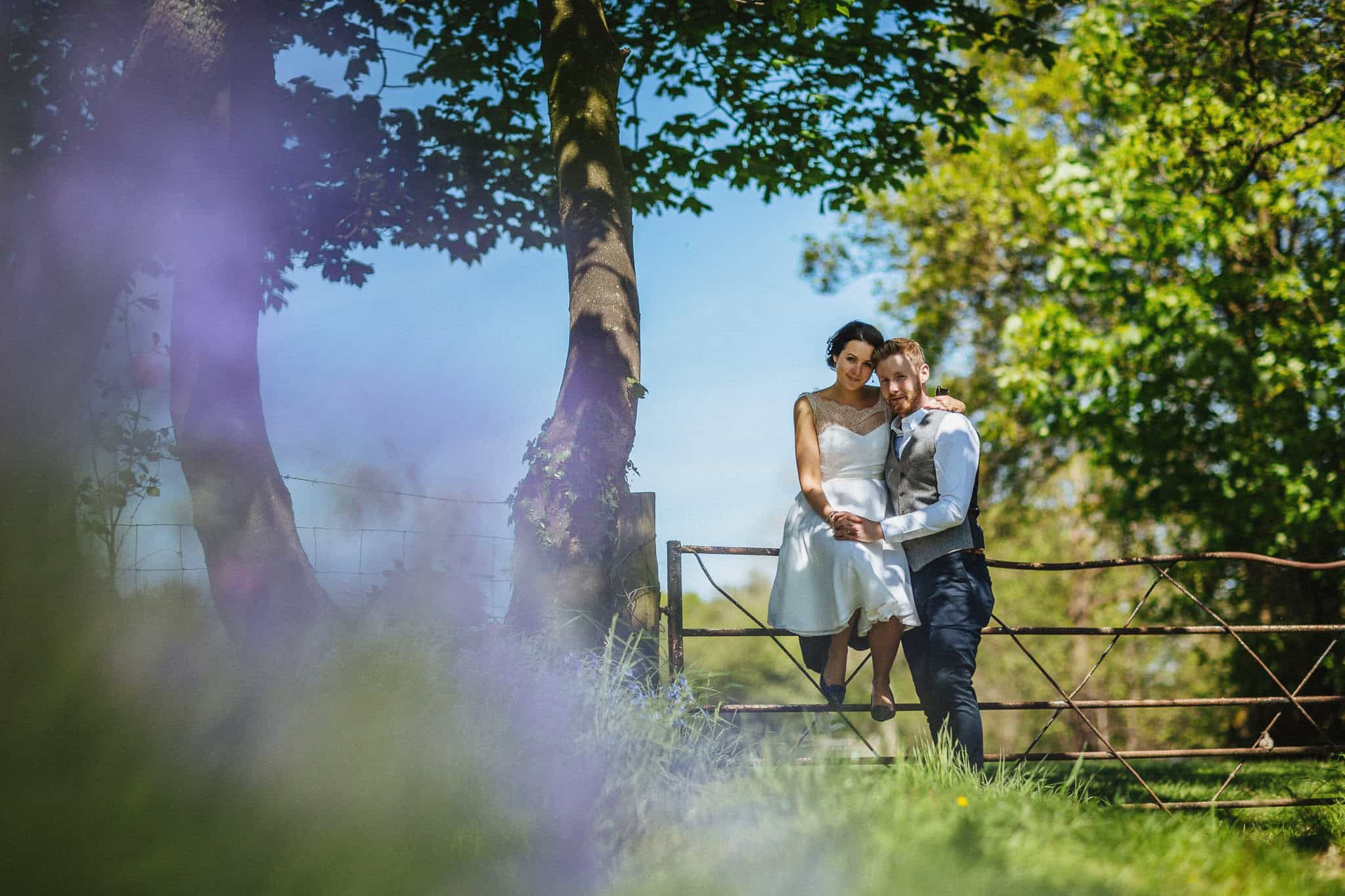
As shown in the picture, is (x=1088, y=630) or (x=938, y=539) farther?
(x=1088, y=630)

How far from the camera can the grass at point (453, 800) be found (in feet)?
10.0

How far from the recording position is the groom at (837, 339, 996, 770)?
14.9 feet

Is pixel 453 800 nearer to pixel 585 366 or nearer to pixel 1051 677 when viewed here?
pixel 585 366

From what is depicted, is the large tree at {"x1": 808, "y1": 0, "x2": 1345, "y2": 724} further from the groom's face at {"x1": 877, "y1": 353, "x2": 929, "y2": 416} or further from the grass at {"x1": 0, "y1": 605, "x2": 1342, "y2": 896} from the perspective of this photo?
the grass at {"x1": 0, "y1": 605, "x2": 1342, "y2": 896}

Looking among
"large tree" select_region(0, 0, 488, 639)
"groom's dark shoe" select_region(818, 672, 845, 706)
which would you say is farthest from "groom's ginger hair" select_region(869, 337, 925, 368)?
"large tree" select_region(0, 0, 488, 639)

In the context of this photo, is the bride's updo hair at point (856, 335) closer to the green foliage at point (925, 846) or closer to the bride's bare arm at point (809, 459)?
the bride's bare arm at point (809, 459)

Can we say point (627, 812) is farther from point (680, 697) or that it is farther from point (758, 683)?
point (758, 683)

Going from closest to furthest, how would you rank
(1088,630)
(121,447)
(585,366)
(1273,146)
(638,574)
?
(638,574) < (121,447) < (585,366) < (1088,630) < (1273,146)

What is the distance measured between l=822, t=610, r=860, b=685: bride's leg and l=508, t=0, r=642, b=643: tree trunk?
1182 millimetres

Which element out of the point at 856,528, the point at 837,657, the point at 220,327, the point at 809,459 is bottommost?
the point at 837,657

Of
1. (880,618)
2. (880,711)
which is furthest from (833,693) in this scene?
(880,618)

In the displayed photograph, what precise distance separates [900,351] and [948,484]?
739 millimetres

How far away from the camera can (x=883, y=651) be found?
4746mm

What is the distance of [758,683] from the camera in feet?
17.6
